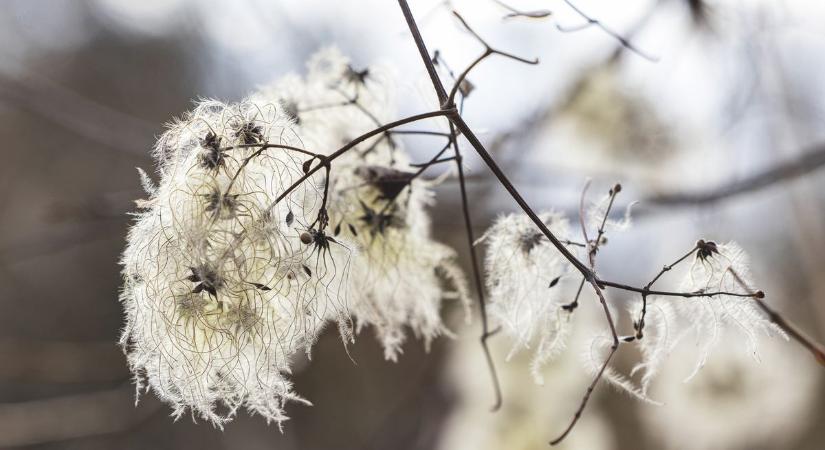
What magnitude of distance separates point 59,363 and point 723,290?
5.46ft

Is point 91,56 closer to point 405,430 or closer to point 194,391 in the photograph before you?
point 405,430

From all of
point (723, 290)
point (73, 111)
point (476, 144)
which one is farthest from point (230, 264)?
point (73, 111)

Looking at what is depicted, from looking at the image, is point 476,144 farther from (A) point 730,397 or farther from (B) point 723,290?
(A) point 730,397

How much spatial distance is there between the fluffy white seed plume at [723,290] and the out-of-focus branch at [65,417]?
4.64 feet

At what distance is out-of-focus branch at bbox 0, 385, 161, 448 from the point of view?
1493 mm

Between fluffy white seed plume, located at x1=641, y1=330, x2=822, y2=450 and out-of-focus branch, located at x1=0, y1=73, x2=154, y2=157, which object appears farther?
fluffy white seed plume, located at x1=641, y1=330, x2=822, y2=450

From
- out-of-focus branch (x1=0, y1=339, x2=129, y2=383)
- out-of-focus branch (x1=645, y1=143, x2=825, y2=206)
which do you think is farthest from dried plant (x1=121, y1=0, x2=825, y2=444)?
out-of-focus branch (x1=0, y1=339, x2=129, y2=383)

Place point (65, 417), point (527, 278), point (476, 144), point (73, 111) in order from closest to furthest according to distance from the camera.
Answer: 1. point (476, 144)
2. point (527, 278)
3. point (73, 111)
4. point (65, 417)

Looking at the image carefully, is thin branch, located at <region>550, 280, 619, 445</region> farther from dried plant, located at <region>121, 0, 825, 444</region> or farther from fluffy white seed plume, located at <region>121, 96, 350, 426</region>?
fluffy white seed plume, located at <region>121, 96, 350, 426</region>

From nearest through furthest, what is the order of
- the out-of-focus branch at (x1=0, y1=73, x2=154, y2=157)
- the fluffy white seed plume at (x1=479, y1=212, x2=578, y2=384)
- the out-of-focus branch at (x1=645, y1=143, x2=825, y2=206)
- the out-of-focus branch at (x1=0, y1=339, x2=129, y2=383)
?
the fluffy white seed plume at (x1=479, y1=212, x2=578, y2=384) → the out-of-focus branch at (x1=645, y1=143, x2=825, y2=206) → the out-of-focus branch at (x1=0, y1=73, x2=154, y2=157) → the out-of-focus branch at (x1=0, y1=339, x2=129, y2=383)

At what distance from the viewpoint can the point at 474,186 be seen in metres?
0.85

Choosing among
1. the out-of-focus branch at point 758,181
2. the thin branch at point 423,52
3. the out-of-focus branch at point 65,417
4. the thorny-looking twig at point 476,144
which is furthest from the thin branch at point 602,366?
the out-of-focus branch at point 65,417

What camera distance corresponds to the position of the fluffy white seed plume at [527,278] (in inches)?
14.4

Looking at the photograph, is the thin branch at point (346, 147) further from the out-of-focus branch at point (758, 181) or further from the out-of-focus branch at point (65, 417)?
the out-of-focus branch at point (65, 417)
